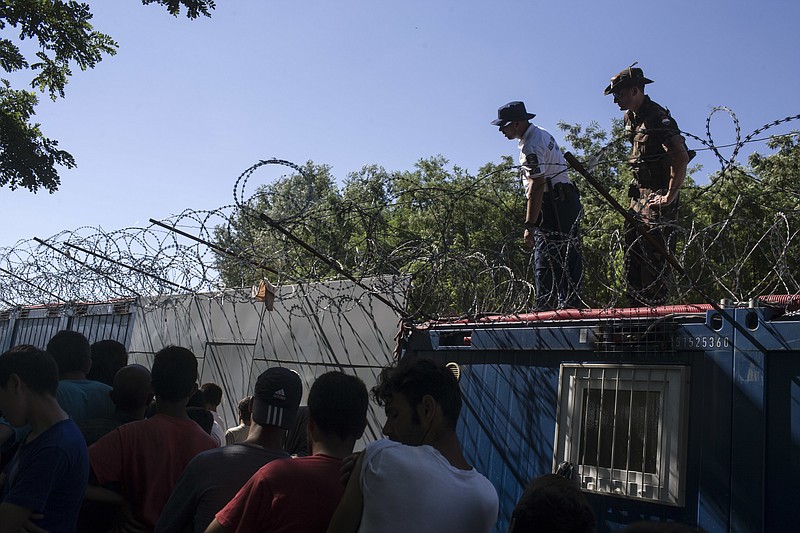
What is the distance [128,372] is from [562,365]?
→ 3041 mm

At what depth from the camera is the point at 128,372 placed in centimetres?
403

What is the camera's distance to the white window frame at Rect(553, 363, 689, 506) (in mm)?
4863

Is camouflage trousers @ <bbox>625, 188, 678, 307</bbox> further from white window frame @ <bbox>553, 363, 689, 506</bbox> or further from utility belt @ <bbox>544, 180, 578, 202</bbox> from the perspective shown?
white window frame @ <bbox>553, 363, 689, 506</bbox>

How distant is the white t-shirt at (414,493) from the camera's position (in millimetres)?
2279

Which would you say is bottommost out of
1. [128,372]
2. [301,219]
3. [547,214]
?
[128,372]

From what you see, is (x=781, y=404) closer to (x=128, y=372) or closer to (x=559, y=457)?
(x=559, y=457)

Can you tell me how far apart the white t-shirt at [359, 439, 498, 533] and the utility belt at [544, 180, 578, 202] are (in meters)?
4.91

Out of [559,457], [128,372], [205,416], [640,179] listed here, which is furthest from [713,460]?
[128,372]

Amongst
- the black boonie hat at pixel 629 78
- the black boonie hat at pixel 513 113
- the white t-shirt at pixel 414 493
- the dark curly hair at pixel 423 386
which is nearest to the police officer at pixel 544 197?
the black boonie hat at pixel 513 113

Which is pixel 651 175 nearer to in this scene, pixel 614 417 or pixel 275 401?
pixel 614 417

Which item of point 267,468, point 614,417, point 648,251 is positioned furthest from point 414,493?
point 648,251

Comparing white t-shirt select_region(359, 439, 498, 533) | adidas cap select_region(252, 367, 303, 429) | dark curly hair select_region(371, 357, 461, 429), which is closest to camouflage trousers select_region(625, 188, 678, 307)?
adidas cap select_region(252, 367, 303, 429)

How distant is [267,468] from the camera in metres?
2.64

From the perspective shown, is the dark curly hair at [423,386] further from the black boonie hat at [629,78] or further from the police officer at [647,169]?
the black boonie hat at [629,78]
